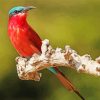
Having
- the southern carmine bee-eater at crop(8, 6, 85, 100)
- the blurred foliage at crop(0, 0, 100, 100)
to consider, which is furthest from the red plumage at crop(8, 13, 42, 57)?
the blurred foliage at crop(0, 0, 100, 100)

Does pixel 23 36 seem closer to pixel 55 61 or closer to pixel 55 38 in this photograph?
pixel 55 61

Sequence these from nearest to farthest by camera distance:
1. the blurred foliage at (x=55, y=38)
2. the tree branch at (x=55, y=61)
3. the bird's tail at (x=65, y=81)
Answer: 1. the tree branch at (x=55, y=61)
2. the bird's tail at (x=65, y=81)
3. the blurred foliage at (x=55, y=38)

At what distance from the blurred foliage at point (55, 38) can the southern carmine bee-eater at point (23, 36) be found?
5.28 ft

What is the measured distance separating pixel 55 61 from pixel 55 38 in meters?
1.92

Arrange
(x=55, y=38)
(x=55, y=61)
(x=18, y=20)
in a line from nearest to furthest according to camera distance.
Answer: (x=55, y=61) < (x=18, y=20) < (x=55, y=38)

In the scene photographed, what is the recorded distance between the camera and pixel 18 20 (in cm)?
197

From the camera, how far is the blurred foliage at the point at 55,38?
12.3ft

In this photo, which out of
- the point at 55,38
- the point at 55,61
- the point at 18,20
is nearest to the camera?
the point at 55,61

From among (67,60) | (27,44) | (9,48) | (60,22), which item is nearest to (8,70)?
(9,48)

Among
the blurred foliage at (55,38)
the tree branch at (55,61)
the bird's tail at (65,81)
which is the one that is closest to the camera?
the tree branch at (55,61)

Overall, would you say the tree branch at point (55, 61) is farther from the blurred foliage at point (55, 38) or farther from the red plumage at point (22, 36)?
the blurred foliage at point (55, 38)

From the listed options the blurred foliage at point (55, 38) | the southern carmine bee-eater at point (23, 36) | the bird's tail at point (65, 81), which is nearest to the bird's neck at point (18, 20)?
the southern carmine bee-eater at point (23, 36)

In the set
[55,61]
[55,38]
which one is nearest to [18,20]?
[55,61]

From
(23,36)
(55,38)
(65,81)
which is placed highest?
(55,38)
